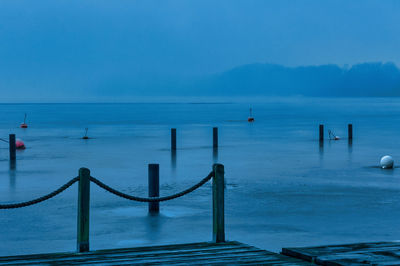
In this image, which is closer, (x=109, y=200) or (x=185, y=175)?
(x=109, y=200)

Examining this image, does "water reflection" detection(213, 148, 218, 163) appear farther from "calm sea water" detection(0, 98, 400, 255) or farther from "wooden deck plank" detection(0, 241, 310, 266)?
"wooden deck plank" detection(0, 241, 310, 266)

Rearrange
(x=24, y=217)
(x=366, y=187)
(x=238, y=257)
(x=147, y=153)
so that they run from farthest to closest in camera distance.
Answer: (x=147, y=153), (x=366, y=187), (x=24, y=217), (x=238, y=257)

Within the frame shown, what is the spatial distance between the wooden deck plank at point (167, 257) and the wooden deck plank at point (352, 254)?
15 cm

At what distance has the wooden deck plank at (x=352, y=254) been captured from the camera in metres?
8.18

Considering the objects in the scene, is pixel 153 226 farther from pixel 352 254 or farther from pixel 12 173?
pixel 12 173

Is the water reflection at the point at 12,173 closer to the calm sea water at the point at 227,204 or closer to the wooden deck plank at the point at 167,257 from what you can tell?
the calm sea water at the point at 227,204

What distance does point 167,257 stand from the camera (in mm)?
8703

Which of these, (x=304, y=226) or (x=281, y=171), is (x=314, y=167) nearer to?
(x=281, y=171)

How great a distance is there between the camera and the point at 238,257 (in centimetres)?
866

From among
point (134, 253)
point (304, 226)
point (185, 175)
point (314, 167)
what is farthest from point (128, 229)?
point (314, 167)

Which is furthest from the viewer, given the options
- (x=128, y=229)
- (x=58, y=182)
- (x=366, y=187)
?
(x=58, y=182)

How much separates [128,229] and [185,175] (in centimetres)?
1026

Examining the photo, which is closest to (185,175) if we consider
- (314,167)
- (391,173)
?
(314,167)

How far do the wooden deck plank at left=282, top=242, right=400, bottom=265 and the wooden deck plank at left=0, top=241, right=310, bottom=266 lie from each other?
154 mm
